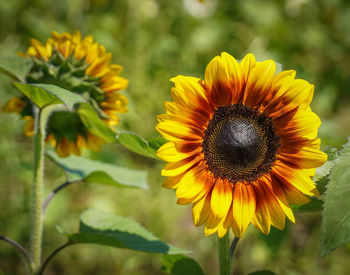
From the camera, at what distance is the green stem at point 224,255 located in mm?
622

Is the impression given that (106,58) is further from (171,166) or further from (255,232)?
(255,232)

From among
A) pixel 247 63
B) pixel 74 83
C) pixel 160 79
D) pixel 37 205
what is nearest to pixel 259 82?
pixel 247 63

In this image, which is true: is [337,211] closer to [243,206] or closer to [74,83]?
[243,206]

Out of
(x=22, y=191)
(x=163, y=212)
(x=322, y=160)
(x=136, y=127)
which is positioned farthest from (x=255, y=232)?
(x=322, y=160)

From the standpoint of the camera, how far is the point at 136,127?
2.03m

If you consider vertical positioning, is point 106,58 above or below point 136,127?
above

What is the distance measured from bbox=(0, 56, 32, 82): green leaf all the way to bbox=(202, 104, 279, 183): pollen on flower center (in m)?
0.36

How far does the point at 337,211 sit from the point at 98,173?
0.52 metres

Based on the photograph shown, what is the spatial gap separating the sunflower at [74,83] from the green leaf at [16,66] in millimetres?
48

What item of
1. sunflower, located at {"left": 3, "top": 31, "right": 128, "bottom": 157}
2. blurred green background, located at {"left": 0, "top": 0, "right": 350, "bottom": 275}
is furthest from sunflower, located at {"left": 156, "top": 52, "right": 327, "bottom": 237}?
blurred green background, located at {"left": 0, "top": 0, "right": 350, "bottom": 275}

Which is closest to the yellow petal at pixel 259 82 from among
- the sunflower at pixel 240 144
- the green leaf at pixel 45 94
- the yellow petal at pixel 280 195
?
the sunflower at pixel 240 144

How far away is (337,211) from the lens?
1.44ft

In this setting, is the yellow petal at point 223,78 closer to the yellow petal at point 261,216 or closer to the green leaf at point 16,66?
the yellow petal at point 261,216

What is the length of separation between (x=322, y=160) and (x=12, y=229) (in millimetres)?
1272
